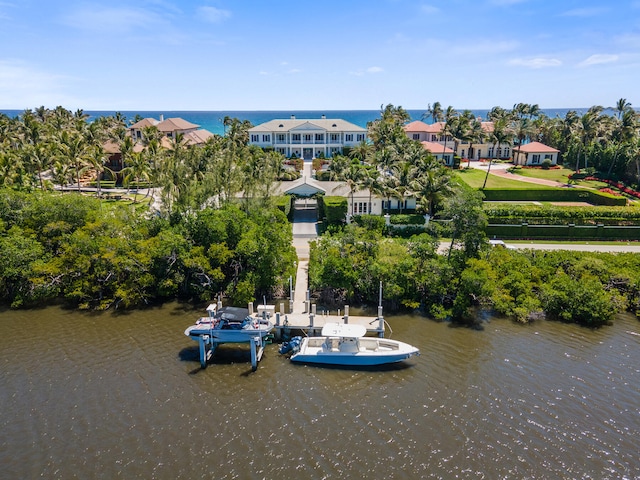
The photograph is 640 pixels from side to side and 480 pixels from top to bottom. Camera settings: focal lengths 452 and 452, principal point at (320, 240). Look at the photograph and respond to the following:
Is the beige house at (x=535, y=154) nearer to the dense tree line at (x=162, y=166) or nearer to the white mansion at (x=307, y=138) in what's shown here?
the white mansion at (x=307, y=138)

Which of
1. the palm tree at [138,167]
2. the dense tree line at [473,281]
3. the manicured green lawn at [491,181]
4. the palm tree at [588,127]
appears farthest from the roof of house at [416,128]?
the dense tree line at [473,281]

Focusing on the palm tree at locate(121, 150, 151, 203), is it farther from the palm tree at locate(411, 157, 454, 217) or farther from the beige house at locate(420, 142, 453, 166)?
the beige house at locate(420, 142, 453, 166)

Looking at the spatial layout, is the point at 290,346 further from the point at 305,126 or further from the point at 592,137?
the point at 592,137

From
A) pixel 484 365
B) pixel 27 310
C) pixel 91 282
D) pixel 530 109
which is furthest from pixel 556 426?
pixel 530 109

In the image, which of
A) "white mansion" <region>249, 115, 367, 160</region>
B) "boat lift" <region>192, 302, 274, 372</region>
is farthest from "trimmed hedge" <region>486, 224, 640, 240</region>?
"white mansion" <region>249, 115, 367, 160</region>

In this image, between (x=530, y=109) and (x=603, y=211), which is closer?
(x=603, y=211)

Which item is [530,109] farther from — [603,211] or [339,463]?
[339,463]
